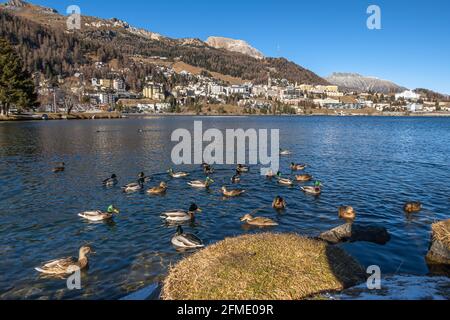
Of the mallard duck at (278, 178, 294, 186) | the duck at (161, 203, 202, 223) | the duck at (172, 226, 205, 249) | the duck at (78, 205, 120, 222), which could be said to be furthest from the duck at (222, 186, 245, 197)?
the duck at (172, 226, 205, 249)

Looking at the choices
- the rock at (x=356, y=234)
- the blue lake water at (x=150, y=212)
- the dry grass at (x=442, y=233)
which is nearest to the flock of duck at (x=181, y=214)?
the blue lake water at (x=150, y=212)

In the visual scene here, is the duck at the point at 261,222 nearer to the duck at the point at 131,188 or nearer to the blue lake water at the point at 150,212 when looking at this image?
the blue lake water at the point at 150,212

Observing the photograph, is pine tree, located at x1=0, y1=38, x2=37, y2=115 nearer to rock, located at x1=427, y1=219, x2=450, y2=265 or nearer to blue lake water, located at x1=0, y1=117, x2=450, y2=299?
blue lake water, located at x1=0, y1=117, x2=450, y2=299

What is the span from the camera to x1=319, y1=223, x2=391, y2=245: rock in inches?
Result: 757

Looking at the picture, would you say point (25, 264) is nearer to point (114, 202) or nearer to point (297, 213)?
point (114, 202)

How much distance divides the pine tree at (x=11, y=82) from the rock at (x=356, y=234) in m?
132

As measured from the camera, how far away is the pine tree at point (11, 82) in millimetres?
122500

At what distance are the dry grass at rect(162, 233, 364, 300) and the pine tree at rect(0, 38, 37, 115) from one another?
5244 inches

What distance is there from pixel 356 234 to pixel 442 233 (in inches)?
165

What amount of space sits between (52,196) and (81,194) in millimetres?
2297

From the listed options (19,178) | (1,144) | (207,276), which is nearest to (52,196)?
(19,178)

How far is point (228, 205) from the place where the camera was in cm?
2828

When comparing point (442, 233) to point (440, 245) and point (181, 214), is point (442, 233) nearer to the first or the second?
point (440, 245)

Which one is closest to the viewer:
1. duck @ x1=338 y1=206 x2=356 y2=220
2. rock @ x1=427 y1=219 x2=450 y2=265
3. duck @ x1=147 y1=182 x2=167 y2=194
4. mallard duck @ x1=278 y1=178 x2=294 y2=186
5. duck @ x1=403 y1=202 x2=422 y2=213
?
rock @ x1=427 y1=219 x2=450 y2=265
